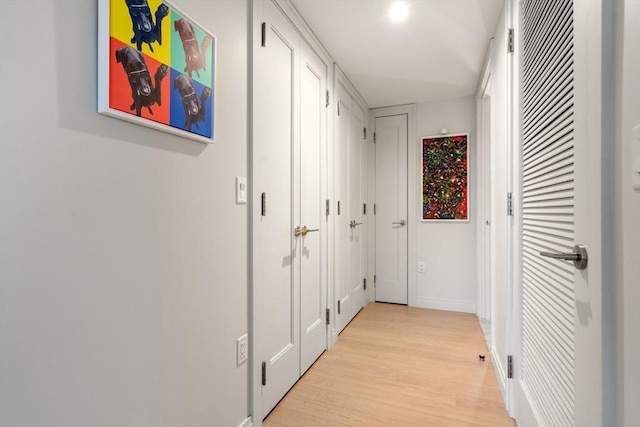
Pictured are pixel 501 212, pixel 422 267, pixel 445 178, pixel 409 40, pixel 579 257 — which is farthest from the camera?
pixel 422 267

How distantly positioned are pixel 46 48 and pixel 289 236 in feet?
4.51

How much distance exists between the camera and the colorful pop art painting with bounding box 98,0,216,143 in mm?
857

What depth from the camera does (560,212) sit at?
3.40ft

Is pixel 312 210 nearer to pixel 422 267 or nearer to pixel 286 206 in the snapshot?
pixel 286 206

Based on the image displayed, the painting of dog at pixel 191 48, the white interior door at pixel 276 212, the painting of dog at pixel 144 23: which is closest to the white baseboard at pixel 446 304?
the white interior door at pixel 276 212

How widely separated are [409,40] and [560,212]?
173 cm

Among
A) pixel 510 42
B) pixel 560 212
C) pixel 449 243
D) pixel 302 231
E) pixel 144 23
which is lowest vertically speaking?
pixel 449 243

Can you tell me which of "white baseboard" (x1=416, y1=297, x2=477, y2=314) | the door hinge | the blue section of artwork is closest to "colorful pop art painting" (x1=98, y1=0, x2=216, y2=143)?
the blue section of artwork

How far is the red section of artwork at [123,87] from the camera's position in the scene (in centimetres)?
86

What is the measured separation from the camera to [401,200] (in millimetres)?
3666

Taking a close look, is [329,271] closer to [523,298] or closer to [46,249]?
[523,298]

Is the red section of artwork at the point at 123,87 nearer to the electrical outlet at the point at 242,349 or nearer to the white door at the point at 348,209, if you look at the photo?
the electrical outlet at the point at 242,349

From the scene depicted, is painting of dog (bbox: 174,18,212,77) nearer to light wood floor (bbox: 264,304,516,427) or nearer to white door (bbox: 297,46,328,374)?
white door (bbox: 297,46,328,374)

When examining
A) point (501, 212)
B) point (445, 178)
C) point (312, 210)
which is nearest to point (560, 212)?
point (501, 212)
